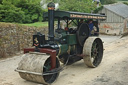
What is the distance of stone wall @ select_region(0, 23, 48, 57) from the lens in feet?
31.7

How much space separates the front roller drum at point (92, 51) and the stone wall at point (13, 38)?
186 inches

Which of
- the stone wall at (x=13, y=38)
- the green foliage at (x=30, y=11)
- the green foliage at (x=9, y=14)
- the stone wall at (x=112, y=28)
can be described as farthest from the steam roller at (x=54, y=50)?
the stone wall at (x=112, y=28)

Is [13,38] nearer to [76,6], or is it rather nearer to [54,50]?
[54,50]

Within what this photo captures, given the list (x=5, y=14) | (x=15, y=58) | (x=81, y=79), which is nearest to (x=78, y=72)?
(x=81, y=79)

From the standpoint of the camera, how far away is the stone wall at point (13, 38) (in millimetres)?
9670

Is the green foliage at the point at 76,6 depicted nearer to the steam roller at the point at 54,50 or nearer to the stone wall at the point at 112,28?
the stone wall at the point at 112,28

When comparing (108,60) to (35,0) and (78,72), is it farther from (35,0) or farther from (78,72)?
(35,0)

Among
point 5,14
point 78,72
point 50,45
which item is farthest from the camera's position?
point 5,14

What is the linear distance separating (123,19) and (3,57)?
49.3 feet

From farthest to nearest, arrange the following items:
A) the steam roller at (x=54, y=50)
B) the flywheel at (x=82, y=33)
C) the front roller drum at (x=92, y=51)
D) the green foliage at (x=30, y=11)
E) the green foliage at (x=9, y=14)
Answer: the green foliage at (x=30, y=11), the green foliage at (x=9, y=14), the flywheel at (x=82, y=33), the front roller drum at (x=92, y=51), the steam roller at (x=54, y=50)

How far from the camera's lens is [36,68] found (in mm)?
5215

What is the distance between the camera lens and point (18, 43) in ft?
34.6

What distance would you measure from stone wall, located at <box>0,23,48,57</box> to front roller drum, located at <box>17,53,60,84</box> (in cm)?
448

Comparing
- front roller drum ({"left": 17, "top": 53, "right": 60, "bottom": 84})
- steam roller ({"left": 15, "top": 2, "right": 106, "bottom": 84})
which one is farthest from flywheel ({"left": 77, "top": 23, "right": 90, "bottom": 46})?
front roller drum ({"left": 17, "top": 53, "right": 60, "bottom": 84})
